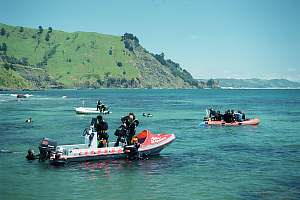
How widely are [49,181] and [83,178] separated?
2229mm

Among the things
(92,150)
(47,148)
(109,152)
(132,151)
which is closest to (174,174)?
(132,151)

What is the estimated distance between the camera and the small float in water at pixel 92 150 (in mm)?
35737

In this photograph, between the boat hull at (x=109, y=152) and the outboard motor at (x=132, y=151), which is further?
the outboard motor at (x=132, y=151)

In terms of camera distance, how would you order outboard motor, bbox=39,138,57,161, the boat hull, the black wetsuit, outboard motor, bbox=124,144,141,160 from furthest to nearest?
the black wetsuit
outboard motor, bbox=124,144,141,160
the boat hull
outboard motor, bbox=39,138,57,161

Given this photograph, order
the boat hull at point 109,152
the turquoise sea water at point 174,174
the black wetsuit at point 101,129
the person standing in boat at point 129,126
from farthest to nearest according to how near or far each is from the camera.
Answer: the person standing in boat at point 129,126, the black wetsuit at point 101,129, the boat hull at point 109,152, the turquoise sea water at point 174,174

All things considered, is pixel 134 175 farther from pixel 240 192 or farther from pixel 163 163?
pixel 240 192

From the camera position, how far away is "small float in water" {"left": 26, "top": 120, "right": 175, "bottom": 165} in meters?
35.7

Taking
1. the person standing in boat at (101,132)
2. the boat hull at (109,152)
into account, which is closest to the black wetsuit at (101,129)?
the person standing in boat at (101,132)

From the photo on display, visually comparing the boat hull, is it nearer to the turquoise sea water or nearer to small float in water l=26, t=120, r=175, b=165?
small float in water l=26, t=120, r=175, b=165

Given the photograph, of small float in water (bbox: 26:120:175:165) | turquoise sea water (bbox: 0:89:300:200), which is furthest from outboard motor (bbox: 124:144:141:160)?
turquoise sea water (bbox: 0:89:300:200)

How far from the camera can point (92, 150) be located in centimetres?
3669

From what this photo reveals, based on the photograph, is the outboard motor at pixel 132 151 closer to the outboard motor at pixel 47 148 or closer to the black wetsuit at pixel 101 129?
the black wetsuit at pixel 101 129

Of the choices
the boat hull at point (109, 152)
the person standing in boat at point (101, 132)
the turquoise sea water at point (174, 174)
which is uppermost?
the person standing in boat at point (101, 132)

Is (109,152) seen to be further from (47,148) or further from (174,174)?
(174,174)
